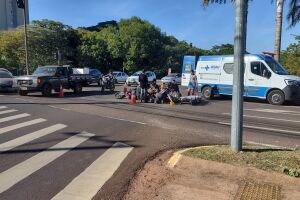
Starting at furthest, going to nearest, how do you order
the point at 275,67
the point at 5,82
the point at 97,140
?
the point at 5,82
the point at 275,67
the point at 97,140

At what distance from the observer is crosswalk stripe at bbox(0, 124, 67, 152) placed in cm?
884

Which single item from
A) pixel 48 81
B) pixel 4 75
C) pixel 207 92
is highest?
pixel 4 75

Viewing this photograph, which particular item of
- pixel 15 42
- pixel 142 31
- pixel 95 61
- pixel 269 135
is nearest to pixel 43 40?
pixel 15 42

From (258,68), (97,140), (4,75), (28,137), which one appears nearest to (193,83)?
(258,68)

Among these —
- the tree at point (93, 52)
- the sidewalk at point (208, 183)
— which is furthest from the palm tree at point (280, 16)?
the tree at point (93, 52)

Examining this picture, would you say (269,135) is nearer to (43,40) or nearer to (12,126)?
(12,126)

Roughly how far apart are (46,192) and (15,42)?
172 feet

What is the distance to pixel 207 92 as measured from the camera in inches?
915

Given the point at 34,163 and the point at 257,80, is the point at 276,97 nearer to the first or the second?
the point at 257,80

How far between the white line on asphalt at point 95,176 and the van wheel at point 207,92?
48.3 ft

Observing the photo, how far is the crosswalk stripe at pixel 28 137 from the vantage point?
8.84 meters

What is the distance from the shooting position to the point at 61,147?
8797 millimetres

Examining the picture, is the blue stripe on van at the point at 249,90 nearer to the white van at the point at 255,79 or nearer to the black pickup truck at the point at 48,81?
the white van at the point at 255,79

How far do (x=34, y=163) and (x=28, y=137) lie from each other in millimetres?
2668
